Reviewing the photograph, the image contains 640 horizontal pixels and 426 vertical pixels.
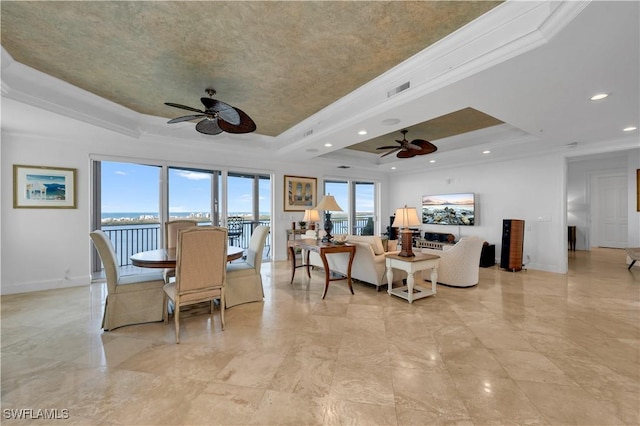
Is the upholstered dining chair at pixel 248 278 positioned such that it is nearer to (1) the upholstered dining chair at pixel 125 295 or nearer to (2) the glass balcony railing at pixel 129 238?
(1) the upholstered dining chair at pixel 125 295

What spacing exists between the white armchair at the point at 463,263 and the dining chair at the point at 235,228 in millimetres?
5089

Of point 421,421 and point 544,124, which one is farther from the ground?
point 544,124

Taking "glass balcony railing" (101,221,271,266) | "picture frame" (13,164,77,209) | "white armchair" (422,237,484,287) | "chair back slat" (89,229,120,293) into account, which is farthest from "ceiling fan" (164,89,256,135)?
"glass balcony railing" (101,221,271,266)

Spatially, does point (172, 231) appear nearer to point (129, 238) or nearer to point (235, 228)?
point (235, 228)

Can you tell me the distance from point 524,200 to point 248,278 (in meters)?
6.12

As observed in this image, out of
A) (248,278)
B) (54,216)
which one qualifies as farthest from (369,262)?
(54,216)

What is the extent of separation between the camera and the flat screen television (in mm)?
6648

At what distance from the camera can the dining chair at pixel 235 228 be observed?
6887mm

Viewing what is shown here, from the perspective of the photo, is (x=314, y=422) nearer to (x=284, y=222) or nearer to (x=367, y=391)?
(x=367, y=391)

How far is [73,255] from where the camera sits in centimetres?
446

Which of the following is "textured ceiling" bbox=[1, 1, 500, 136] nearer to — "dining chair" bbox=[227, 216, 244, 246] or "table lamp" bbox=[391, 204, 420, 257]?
"table lamp" bbox=[391, 204, 420, 257]

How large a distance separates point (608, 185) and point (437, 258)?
7.89m

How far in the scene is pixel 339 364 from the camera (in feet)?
7.13

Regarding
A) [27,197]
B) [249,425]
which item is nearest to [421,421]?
[249,425]
